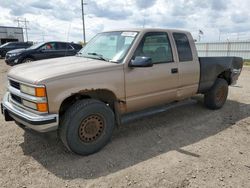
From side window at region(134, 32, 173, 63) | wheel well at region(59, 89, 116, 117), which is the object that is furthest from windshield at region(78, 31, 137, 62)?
wheel well at region(59, 89, 116, 117)

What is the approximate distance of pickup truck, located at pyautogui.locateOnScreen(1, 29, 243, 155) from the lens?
3.32 metres

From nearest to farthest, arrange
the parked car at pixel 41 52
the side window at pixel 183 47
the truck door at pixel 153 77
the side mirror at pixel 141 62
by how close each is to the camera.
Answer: the side mirror at pixel 141 62
the truck door at pixel 153 77
the side window at pixel 183 47
the parked car at pixel 41 52

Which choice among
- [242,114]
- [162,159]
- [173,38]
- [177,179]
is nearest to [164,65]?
[173,38]

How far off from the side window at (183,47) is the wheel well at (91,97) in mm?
1723

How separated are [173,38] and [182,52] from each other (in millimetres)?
354

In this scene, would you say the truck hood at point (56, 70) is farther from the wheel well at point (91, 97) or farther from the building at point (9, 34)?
the building at point (9, 34)

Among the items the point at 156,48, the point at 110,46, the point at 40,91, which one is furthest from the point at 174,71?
the point at 40,91

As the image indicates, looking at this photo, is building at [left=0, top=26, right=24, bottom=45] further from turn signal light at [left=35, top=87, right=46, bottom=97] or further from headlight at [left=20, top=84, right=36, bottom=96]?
turn signal light at [left=35, top=87, right=46, bottom=97]

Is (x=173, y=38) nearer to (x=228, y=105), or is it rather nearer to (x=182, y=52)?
(x=182, y=52)

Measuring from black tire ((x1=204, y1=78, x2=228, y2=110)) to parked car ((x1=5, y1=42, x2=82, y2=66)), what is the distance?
9540 millimetres

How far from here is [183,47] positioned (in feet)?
16.3

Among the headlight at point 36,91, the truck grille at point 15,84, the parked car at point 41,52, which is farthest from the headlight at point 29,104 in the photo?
the parked car at point 41,52

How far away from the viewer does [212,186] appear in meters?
3.03

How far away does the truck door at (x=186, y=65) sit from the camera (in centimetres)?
486
